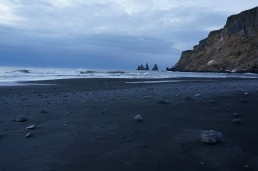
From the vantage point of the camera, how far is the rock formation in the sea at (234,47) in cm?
8512

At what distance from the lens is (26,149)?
4664mm

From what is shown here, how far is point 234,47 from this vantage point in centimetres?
9494

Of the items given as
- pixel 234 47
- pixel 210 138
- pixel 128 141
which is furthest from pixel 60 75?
pixel 234 47

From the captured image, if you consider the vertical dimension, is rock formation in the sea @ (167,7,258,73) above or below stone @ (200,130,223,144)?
above

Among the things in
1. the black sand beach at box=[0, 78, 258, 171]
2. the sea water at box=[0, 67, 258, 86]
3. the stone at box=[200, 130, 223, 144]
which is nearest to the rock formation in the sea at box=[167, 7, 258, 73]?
the sea water at box=[0, 67, 258, 86]

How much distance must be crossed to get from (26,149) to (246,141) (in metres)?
3.85

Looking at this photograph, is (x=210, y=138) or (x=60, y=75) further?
(x=60, y=75)

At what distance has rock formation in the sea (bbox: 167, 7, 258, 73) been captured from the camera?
8512 centimetres

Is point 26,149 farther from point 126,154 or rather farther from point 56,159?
point 126,154

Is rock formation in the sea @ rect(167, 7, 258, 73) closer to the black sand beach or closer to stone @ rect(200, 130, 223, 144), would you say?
the black sand beach

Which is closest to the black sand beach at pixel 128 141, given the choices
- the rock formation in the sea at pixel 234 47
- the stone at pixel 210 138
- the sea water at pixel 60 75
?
the stone at pixel 210 138

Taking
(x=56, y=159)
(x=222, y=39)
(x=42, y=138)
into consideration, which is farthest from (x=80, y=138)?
(x=222, y=39)

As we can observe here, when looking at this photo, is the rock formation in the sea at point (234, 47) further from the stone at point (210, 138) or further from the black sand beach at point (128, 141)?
the stone at point (210, 138)

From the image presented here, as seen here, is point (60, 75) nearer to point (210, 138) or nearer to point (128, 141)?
A: point (128, 141)
